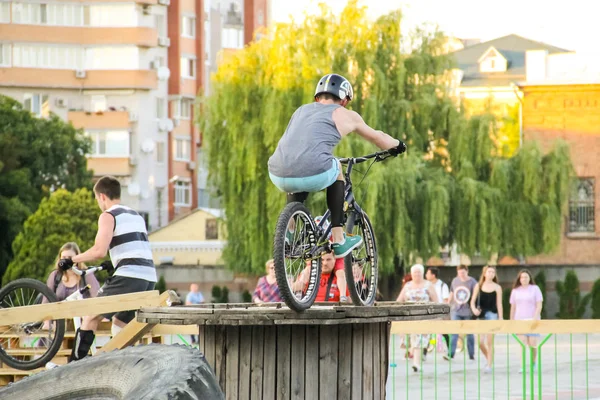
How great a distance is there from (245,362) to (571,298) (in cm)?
4359

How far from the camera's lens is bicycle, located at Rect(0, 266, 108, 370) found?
1105cm

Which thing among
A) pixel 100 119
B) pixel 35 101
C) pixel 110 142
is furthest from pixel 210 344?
pixel 35 101

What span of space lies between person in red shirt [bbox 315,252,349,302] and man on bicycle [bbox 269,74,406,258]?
2.23ft

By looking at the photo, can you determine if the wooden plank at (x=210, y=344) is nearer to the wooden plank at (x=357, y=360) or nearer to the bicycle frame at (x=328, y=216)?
the bicycle frame at (x=328, y=216)

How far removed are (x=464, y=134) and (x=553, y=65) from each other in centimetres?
2502

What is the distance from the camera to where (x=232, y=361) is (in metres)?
8.95

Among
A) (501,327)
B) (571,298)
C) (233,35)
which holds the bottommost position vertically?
(571,298)

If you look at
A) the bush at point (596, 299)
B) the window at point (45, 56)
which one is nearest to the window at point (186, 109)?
the window at point (45, 56)

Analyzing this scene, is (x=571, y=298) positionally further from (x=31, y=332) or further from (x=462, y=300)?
(x=31, y=332)

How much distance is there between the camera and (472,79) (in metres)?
81.6

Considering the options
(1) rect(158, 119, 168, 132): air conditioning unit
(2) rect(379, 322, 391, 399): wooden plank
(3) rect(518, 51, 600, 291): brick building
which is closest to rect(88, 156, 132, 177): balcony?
(1) rect(158, 119, 168, 132): air conditioning unit

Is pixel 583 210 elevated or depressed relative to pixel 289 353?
depressed

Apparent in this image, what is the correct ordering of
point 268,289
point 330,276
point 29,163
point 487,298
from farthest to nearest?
1. point 29,163
2. point 487,298
3. point 268,289
4. point 330,276

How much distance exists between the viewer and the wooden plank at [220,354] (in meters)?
8.98
